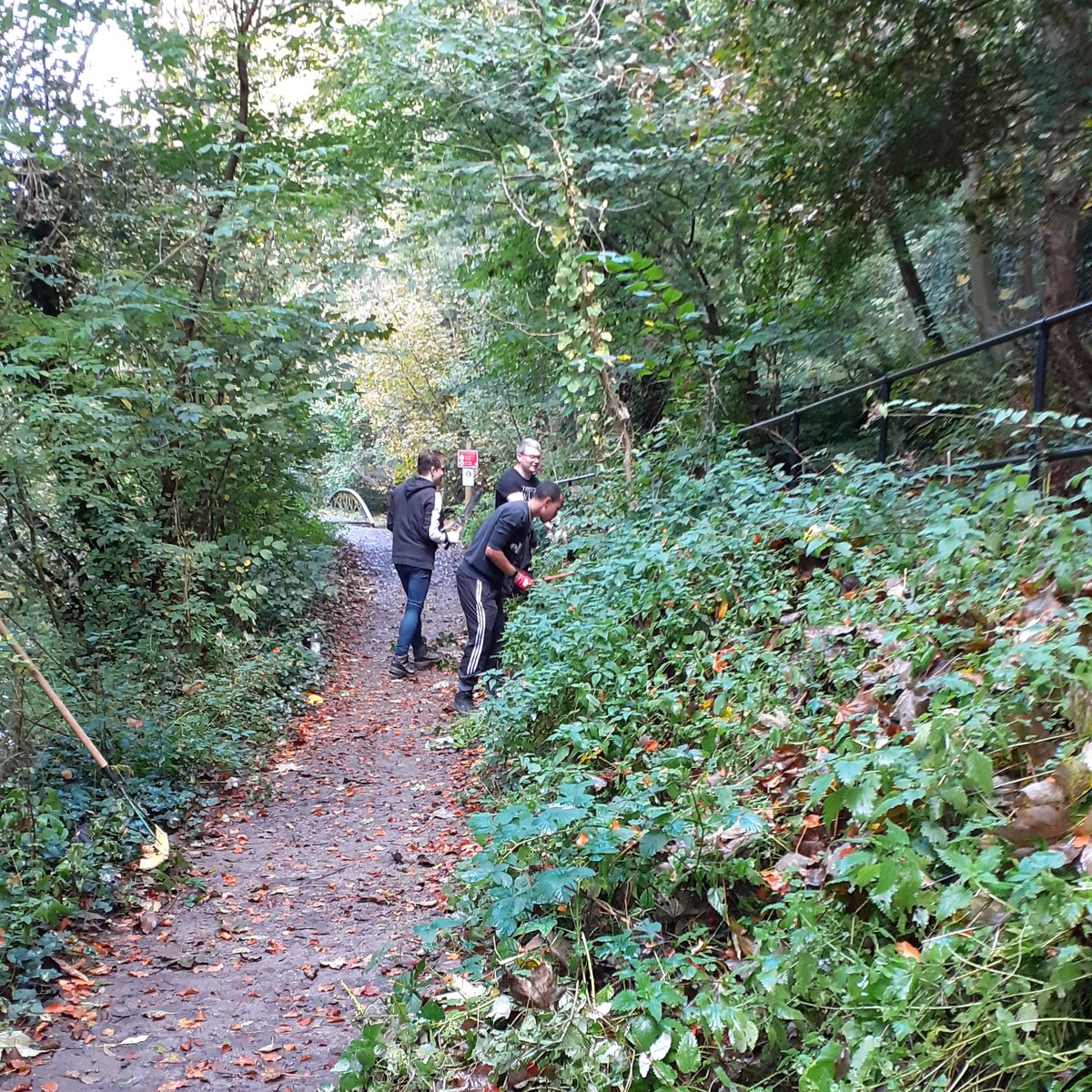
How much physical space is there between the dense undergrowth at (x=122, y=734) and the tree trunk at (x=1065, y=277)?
21.4 feet

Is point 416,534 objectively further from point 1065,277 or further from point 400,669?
point 1065,277

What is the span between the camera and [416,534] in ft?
30.0

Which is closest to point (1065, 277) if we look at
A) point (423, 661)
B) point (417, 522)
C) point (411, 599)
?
point (417, 522)

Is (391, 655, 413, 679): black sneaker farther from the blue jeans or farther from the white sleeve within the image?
the white sleeve

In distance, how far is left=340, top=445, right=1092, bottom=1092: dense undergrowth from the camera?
2.06 m

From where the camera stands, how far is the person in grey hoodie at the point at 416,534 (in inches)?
357

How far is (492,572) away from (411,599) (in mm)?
2029

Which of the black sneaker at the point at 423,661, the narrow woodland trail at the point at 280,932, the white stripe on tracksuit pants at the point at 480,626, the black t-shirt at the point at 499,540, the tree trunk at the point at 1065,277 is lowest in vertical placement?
the black sneaker at the point at 423,661

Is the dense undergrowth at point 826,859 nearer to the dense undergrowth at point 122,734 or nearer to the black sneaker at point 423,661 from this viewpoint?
the dense undergrowth at point 122,734

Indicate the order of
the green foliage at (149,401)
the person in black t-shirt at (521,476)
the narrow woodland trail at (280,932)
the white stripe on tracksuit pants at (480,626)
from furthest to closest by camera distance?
the person in black t-shirt at (521,476) < the white stripe on tracksuit pants at (480,626) < the green foliage at (149,401) < the narrow woodland trail at (280,932)

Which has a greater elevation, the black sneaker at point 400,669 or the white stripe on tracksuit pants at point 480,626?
the white stripe on tracksuit pants at point 480,626

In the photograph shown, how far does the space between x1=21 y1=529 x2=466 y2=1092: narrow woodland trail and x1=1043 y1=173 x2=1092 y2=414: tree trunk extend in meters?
5.30

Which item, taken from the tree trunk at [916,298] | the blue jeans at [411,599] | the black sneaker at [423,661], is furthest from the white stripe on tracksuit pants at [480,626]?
the tree trunk at [916,298]

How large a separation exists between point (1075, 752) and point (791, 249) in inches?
272
